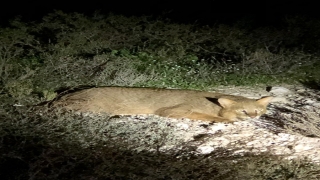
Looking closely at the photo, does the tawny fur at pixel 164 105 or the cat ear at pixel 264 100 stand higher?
the cat ear at pixel 264 100

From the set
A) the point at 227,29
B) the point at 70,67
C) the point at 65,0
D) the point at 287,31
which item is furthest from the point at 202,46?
the point at 65,0

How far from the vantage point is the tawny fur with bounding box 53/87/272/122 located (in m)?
5.66

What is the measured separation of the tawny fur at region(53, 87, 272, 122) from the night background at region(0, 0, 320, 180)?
9.8 inches

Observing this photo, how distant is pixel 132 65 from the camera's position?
26.4 feet

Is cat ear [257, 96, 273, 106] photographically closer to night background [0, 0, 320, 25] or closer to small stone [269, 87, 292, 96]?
small stone [269, 87, 292, 96]

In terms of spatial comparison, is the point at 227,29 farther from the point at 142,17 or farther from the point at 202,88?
the point at 202,88

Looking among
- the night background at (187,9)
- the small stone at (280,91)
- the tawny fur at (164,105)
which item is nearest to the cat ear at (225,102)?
the tawny fur at (164,105)

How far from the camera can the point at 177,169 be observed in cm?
445

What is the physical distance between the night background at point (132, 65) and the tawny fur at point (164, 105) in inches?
9.8

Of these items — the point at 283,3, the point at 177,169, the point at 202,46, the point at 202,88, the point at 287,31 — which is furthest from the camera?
the point at 283,3

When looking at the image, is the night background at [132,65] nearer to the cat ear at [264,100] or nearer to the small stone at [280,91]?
the small stone at [280,91]

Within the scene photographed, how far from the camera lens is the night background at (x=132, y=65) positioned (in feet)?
14.8

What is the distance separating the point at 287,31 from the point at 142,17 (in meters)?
3.51

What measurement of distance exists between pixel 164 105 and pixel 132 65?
2472 millimetres
